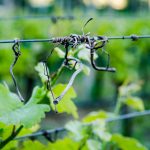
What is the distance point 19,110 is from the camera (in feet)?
3.97

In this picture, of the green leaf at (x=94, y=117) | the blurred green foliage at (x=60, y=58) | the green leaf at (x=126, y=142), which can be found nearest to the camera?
the green leaf at (x=126, y=142)

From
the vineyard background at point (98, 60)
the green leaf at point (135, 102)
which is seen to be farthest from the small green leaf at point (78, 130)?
the vineyard background at point (98, 60)

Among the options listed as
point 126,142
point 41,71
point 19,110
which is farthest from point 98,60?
point 19,110

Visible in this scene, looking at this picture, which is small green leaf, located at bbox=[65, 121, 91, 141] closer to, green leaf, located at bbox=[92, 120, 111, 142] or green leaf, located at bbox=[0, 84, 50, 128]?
green leaf, located at bbox=[92, 120, 111, 142]

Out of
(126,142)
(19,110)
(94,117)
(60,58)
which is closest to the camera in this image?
(19,110)

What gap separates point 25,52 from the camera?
3924mm

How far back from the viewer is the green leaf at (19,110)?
1168 millimetres

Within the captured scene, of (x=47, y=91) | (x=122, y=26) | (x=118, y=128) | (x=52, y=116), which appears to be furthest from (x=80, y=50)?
(x=52, y=116)

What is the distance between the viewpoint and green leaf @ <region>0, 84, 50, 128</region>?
1168 mm

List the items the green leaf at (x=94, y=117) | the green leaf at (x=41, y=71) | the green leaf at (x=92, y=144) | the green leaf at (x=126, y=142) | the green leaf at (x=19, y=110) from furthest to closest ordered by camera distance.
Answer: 1. the green leaf at (x=94, y=117)
2. the green leaf at (x=126, y=142)
3. the green leaf at (x=92, y=144)
4. the green leaf at (x=41, y=71)
5. the green leaf at (x=19, y=110)

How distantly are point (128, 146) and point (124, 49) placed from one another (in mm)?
2992

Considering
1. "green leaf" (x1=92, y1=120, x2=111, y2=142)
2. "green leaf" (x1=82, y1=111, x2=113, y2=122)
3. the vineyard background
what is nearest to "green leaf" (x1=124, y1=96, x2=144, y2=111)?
"green leaf" (x1=82, y1=111, x2=113, y2=122)

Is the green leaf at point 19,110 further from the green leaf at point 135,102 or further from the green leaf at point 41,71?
the green leaf at point 135,102

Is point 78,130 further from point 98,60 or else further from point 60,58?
point 98,60
